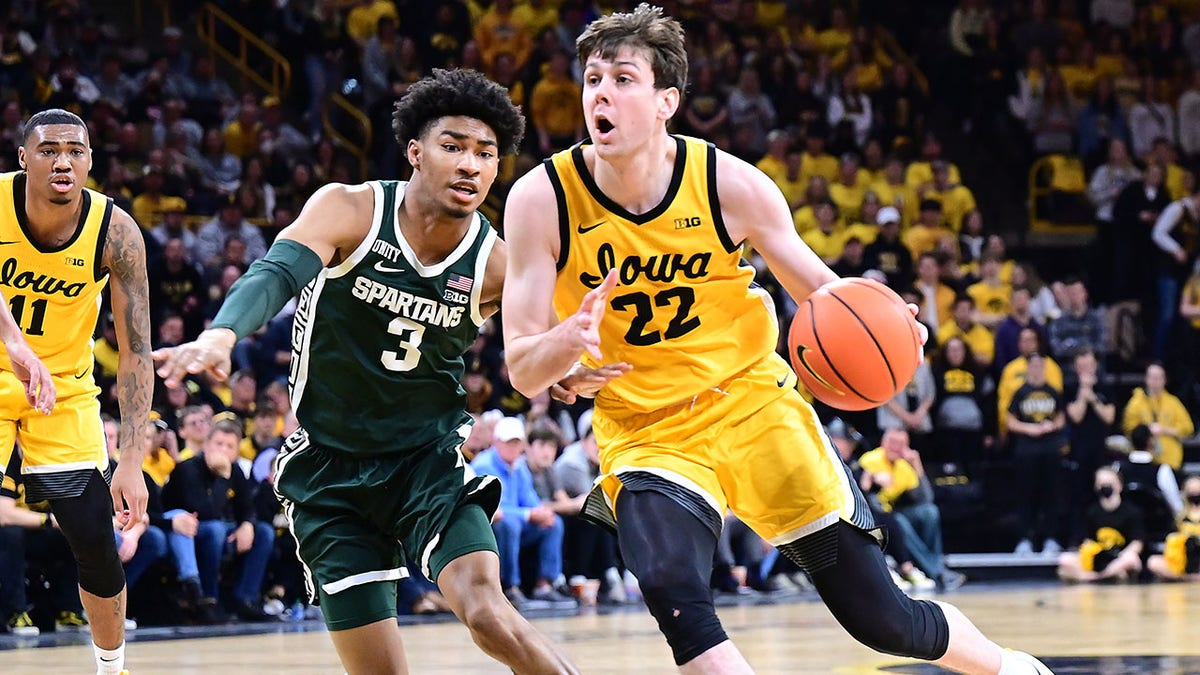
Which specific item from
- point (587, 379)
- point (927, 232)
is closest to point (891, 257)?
point (927, 232)

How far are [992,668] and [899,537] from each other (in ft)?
27.9

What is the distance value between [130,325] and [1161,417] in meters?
11.0

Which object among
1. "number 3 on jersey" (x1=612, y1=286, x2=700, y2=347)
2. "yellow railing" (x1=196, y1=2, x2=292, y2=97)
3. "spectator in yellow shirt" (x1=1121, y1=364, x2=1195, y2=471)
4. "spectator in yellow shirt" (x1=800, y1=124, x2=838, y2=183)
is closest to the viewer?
"number 3 on jersey" (x1=612, y1=286, x2=700, y2=347)

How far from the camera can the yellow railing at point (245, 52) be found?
57.1ft

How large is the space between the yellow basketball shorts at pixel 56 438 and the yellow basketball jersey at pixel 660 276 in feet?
8.49

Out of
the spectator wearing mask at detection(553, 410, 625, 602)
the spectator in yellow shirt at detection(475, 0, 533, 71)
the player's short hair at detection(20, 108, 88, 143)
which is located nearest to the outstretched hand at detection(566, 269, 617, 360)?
the player's short hair at detection(20, 108, 88, 143)

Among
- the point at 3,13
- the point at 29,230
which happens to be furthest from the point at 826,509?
the point at 3,13

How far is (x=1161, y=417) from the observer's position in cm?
1530

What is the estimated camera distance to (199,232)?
1389cm

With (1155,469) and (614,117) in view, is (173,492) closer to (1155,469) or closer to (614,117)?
(614,117)

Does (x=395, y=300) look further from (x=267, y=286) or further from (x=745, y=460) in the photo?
(x=745, y=460)

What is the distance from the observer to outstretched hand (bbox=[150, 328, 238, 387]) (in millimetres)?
3869

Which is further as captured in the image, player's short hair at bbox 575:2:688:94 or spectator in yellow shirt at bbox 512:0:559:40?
spectator in yellow shirt at bbox 512:0:559:40

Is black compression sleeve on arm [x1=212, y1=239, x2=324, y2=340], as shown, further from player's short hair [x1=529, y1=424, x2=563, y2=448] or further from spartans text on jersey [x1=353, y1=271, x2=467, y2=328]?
player's short hair [x1=529, y1=424, x2=563, y2=448]
